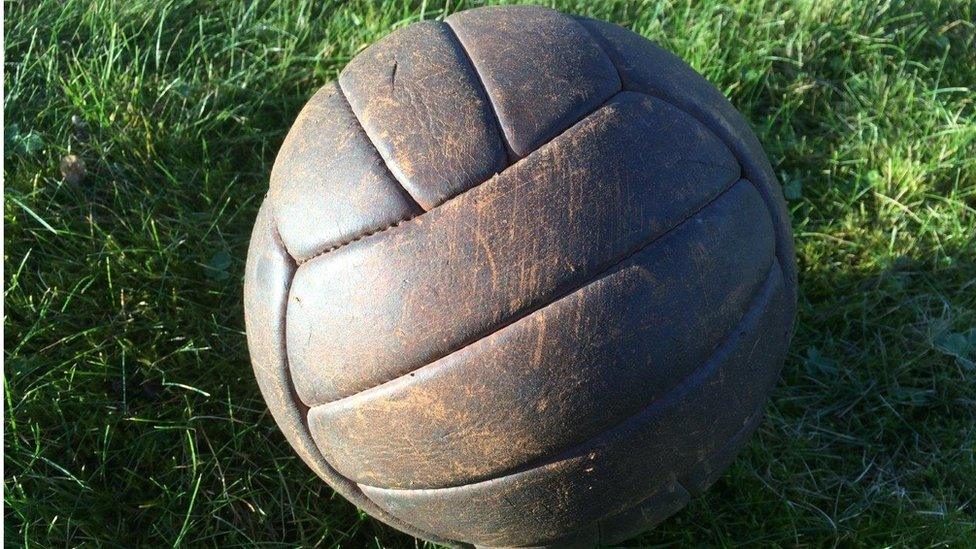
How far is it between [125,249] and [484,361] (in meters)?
1.84

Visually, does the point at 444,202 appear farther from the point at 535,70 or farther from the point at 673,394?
the point at 673,394

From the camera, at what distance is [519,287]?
1.96 meters

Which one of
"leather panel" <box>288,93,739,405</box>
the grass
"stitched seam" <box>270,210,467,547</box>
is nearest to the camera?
"leather panel" <box>288,93,739,405</box>

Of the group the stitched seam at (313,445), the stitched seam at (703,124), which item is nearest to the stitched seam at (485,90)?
the stitched seam at (703,124)

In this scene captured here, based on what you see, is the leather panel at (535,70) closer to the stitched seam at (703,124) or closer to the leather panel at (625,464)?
the stitched seam at (703,124)

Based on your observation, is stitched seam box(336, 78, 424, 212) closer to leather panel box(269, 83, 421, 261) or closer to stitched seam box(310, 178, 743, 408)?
leather panel box(269, 83, 421, 261)

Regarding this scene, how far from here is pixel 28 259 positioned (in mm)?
3268

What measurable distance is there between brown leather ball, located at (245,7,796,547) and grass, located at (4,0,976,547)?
2.81ft

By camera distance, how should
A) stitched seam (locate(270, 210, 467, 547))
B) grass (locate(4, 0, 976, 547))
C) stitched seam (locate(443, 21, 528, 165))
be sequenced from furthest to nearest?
1. grass (locate(4, 0, 976, 547))
2. stitched seam (locate(270, 210, 467, 547))
3. stitched seam (locate(443, 21, 528, 165))

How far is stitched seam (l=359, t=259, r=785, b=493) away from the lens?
205 cm

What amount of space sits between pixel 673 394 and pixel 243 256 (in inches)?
76.4

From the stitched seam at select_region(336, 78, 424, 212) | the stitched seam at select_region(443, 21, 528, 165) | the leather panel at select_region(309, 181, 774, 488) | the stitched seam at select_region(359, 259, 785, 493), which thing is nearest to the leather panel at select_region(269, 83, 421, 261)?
the stitched seam at select_region(336, 78, 424, 212)

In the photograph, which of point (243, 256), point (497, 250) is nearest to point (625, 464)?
point (497, 250)

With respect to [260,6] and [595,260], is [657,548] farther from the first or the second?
[260,6]
